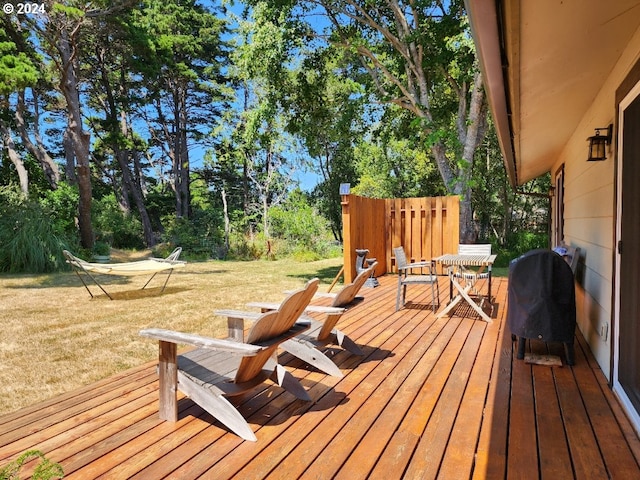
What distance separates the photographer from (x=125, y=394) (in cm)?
278

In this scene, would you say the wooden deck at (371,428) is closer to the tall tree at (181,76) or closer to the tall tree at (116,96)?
the tall tree at (116,96)

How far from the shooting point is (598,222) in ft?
10.8

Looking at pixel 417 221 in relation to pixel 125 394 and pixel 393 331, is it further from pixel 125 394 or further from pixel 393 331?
pixel 125 394

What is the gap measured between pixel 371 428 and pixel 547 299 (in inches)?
70.3

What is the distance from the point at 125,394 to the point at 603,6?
3445 mm

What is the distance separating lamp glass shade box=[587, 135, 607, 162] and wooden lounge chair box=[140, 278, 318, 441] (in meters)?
2.40

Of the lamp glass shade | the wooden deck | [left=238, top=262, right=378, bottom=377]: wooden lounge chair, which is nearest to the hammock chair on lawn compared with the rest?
the wooden deck

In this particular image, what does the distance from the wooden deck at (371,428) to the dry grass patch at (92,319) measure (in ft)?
1.81

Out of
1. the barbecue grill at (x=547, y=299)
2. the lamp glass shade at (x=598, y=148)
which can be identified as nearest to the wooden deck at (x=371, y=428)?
the barbecue grill at (x=547, y=299)

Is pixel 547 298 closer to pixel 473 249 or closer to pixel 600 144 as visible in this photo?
pixel 600 144

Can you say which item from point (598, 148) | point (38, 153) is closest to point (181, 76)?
point (38, 153)

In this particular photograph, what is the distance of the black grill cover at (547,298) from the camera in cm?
312

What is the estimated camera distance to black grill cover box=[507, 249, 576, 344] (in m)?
3.12

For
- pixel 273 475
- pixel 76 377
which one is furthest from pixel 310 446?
pixel 76 377
